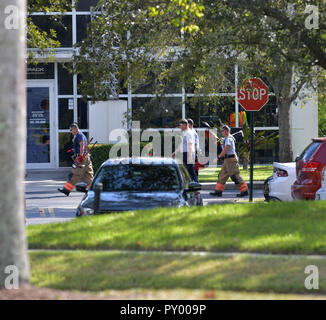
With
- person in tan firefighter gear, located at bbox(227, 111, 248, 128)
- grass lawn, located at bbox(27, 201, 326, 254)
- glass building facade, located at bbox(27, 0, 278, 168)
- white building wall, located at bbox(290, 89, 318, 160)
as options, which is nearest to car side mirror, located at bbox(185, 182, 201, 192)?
grass lawn, located at bbox(27, 201, 326, 254)

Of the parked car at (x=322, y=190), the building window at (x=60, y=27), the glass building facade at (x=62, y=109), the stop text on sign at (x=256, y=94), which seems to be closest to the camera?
the parked car at (x=322, y=190)

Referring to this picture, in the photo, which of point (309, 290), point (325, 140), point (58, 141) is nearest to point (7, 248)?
point (309, 290)

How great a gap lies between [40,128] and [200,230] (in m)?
22.2

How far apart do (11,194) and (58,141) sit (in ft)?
80.2

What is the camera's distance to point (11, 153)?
557 cm

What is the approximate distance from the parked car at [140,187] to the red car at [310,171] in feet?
5.95

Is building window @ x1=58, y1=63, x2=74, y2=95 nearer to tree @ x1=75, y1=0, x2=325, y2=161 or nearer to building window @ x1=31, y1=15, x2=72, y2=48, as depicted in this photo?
building window @ x1=31, y1=15, x2=72, y2=48

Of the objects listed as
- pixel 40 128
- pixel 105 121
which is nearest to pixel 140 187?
pixel 105 121

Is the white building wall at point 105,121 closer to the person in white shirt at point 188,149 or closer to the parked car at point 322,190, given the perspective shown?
the person in white shirt at point 188,149

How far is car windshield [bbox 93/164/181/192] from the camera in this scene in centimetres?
1058

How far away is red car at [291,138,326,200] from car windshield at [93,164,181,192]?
2351 mm

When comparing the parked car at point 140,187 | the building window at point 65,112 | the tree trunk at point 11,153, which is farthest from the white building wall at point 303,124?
the tree trunk at point 11,153

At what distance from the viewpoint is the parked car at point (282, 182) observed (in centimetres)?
1306

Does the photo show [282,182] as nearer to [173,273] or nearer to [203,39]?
[203,39]
